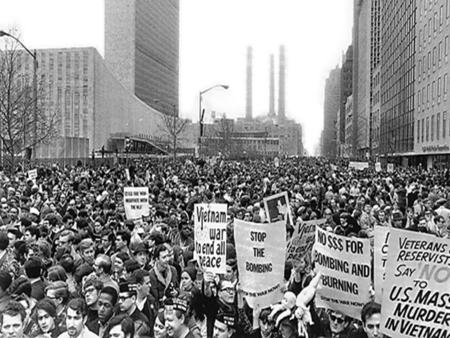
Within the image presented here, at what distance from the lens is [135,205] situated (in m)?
14.4

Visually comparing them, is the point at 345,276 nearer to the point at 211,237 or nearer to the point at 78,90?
the point at 211,237

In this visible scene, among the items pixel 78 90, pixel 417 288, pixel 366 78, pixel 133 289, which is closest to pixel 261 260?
pixel 133 289

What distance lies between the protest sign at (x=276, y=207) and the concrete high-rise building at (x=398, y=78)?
48992 millimetres

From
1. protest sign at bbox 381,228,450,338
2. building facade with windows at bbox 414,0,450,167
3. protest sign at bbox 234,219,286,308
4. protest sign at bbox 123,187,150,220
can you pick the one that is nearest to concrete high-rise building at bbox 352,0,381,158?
building facade with windows at bbox 414,0,450,167

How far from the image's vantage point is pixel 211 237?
8578 mm

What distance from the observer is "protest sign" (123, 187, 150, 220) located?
563 inches

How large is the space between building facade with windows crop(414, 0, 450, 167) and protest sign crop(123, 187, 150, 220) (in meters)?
39.4

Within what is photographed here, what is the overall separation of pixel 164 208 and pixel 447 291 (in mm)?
9533

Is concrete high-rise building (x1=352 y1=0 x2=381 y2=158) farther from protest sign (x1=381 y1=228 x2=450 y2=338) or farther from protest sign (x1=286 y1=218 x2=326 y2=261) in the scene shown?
protest sign (x1=381 y1=228 x2=450 y2=338)

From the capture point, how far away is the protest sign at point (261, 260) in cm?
708

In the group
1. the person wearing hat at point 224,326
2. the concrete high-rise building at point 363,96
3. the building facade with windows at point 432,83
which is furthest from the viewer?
the concrete high-rise building at point 363,96

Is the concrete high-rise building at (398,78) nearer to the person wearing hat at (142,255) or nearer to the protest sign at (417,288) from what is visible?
the person wearing hat at (142,255)

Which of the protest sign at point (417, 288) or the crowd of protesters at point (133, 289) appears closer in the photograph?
the protest sign at point (417, 288)

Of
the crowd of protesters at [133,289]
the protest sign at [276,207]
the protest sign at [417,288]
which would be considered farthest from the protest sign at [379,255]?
the protest sign at [276,207]
